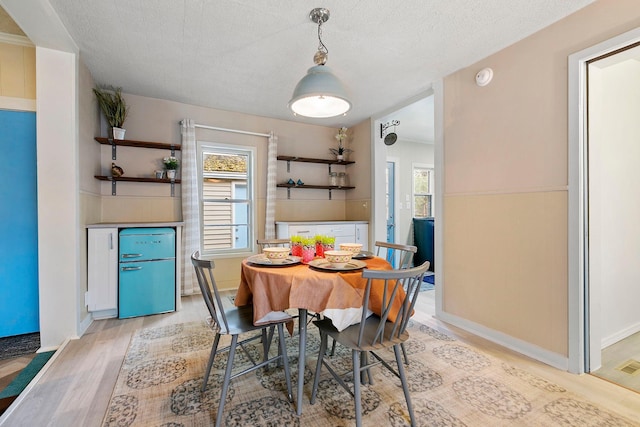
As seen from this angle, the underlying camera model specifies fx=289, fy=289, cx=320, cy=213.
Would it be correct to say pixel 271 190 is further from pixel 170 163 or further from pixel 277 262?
pixel 277 262

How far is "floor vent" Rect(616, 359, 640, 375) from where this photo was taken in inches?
78.6

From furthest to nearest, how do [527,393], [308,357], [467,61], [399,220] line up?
1. [399,220]
2. [467,61]
3. [308,357]
4. [527,393]

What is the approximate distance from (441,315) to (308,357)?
1589 mm

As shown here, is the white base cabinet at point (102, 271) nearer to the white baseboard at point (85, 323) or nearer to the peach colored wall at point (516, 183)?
the white baseboard at point (85, 323)


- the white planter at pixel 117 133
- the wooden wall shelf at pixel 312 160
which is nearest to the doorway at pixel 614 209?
the wooden wall shelf at pixel 312 160

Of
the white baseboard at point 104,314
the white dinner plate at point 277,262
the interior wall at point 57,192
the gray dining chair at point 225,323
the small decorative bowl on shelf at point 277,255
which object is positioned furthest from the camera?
the white baseboard at point 104,314

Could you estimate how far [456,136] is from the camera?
2.85 m

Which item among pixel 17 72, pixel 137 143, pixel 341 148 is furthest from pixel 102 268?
pixel 341 148

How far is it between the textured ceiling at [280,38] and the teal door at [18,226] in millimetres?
904

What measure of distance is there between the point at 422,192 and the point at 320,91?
15.9 ft

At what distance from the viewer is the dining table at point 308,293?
1513mm

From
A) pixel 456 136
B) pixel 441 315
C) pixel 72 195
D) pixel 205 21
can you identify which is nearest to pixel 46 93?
pixel 72 195

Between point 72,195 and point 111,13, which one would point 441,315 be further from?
point 111,13

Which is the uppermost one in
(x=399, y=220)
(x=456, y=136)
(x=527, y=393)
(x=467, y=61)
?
(x=467, y=61)
